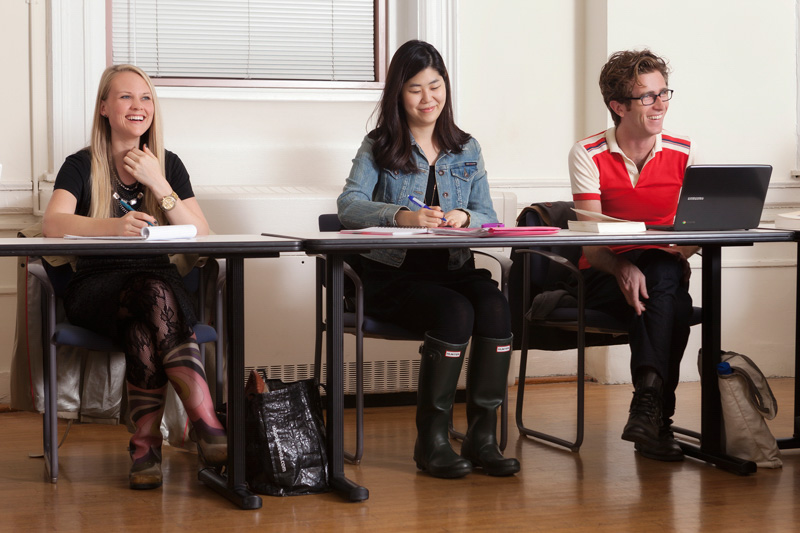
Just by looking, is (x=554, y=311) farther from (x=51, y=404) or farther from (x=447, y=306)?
(x=51, y=404)

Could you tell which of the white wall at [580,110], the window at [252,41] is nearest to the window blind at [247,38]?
the window at [252,41]

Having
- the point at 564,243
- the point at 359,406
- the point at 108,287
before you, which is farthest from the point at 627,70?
the point at 108,287

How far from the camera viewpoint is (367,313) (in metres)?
2.71

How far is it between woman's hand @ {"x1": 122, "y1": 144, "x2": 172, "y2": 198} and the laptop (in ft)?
4.49

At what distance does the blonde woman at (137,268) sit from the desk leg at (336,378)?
0.92 ft

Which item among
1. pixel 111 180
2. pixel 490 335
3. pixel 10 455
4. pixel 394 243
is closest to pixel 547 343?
pixel 490 335

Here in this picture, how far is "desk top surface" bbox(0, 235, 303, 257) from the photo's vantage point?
76.5 inches

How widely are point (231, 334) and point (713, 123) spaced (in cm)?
261

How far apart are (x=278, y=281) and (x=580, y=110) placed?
61.7 inches

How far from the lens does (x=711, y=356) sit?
2652mm

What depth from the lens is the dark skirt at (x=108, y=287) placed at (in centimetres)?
244

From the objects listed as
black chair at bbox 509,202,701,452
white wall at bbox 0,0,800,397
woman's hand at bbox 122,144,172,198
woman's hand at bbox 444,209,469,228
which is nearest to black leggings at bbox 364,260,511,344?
woman's hand at bbox 444,209,469,228

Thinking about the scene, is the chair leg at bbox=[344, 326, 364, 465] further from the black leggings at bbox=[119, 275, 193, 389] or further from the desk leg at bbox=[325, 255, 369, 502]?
the black leggings at bbox=[119, 275, 193, 389]

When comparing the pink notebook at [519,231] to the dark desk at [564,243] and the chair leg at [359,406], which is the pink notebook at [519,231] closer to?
the dark desk at [564,243]
